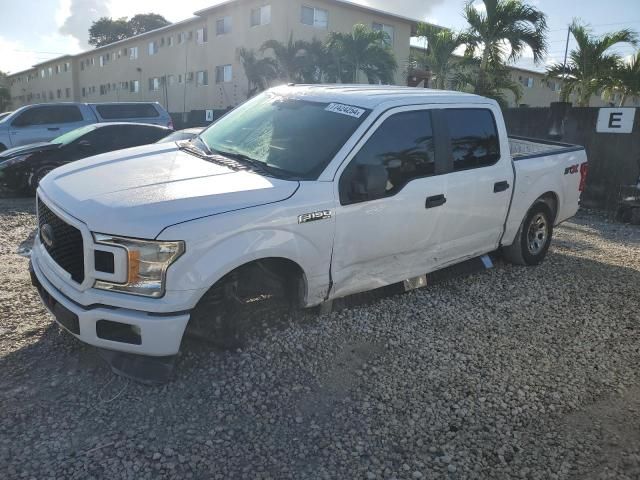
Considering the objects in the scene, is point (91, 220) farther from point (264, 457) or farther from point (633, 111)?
point (633, 111)

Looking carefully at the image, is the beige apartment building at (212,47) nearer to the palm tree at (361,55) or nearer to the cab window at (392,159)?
the palm tree at (361,55)

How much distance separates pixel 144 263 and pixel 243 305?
33.5 inches

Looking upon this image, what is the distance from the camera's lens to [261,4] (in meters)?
27.0

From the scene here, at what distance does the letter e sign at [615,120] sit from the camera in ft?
33.0

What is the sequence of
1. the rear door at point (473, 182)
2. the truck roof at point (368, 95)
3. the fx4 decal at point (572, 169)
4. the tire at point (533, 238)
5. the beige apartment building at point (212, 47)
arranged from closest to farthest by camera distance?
the truck roof at point (368, 95) < the rear door at point (473, 182) < the tire at point (533, 238) < the fx4 decal at point (572, 169) < the beige apartment building at point (212, 47)

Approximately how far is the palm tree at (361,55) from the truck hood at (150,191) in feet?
67.0

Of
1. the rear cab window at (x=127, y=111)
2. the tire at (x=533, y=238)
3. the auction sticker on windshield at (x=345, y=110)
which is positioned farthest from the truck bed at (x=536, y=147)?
the rear cab window at (x=127, y=111)

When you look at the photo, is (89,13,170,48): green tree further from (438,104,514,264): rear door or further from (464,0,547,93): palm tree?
(438,104,514,264): rear door

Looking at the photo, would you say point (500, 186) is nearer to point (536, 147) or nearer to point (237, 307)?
point (536, 147)

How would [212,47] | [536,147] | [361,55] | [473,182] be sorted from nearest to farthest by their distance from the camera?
[473,182]
[536,147]
[361,55]
[212,47]

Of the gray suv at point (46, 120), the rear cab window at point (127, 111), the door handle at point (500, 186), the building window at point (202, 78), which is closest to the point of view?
the door handle at point (500, 186)

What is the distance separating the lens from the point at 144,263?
288cm

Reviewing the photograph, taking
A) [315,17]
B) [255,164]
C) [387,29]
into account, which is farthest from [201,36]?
[255,164]

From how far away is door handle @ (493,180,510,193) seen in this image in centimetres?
491
